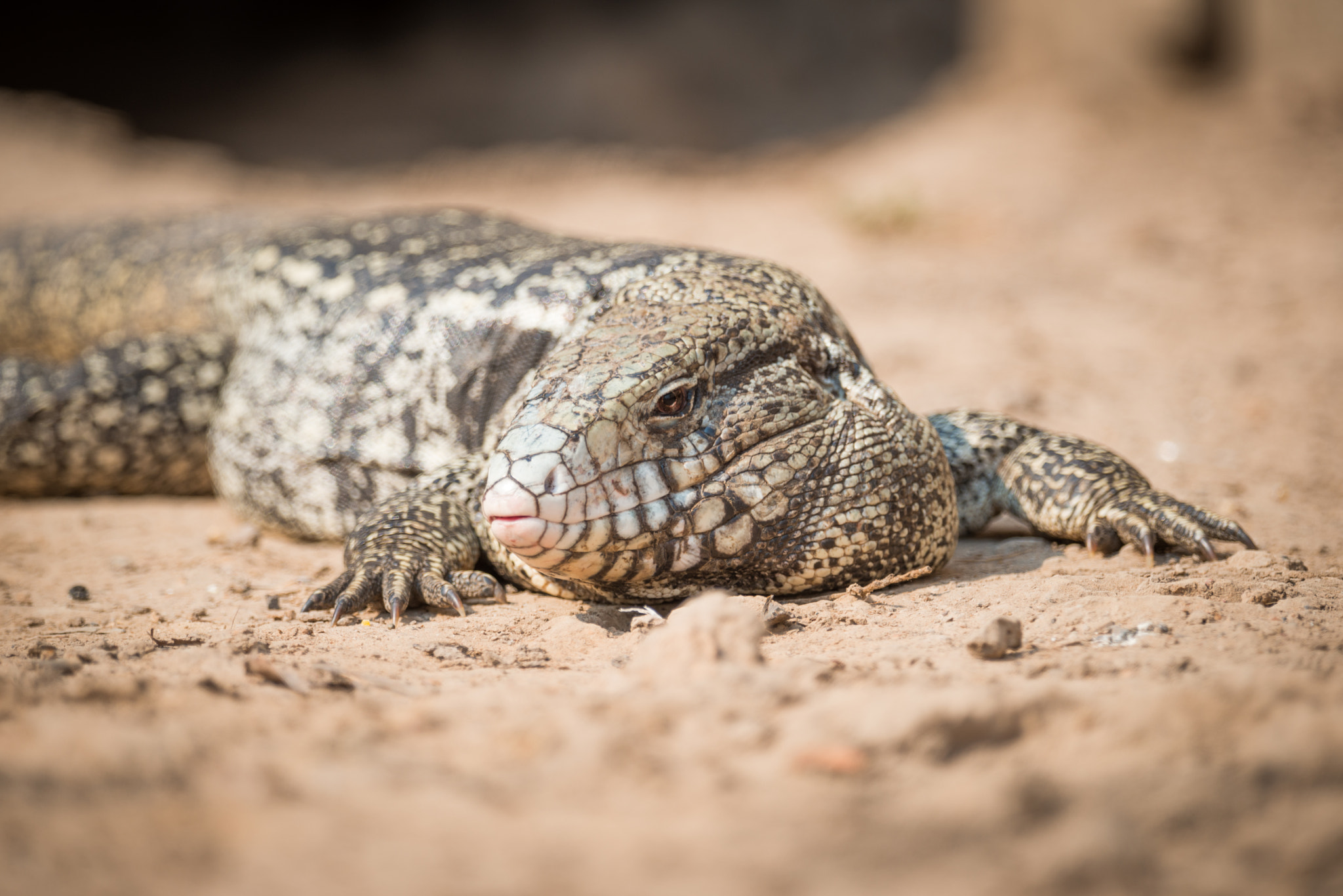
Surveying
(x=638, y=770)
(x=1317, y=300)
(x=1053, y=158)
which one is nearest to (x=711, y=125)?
(x=1053, y=158)

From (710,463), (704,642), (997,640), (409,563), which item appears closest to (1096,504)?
(997,640)

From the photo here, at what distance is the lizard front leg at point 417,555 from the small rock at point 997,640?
1.88 m

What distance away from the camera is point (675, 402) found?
345 centimetres

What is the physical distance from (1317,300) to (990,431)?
6.33m

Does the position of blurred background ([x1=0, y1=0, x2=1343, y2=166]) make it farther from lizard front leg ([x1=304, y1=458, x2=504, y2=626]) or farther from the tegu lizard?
lizard front leg ([x1=304, y1=458, x2=504, y2=626])

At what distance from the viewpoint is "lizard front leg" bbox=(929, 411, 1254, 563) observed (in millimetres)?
4168

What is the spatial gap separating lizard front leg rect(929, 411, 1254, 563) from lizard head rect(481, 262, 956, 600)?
0.77 meters

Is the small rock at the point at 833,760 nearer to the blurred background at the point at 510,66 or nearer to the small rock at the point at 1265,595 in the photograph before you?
the small rock at the point at 1265,595

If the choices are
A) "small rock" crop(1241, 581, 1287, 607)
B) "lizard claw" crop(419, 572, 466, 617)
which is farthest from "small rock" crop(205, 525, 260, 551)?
"small rock" crop(1241, 581, 1287, 607)

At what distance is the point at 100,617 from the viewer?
389 centimetres

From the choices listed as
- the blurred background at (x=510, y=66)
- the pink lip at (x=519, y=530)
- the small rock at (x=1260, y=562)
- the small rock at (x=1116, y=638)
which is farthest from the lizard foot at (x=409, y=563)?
the blurred background at (x=510, y=66)

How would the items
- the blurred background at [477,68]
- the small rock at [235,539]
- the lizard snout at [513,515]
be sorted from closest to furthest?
the lizard snout at [513,515]
the small rock at [235,539]
the blurred background at [477,68]

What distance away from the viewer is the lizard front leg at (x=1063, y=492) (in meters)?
4.17

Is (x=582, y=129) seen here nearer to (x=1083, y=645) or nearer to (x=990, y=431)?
(x=990, y=431)
